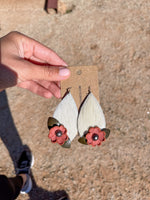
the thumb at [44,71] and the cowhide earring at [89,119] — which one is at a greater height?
the thumb at [44,71]

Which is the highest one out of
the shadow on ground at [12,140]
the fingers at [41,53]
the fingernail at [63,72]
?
the fingers at [41,53]

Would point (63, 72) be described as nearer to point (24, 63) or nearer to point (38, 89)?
point (24, 63)

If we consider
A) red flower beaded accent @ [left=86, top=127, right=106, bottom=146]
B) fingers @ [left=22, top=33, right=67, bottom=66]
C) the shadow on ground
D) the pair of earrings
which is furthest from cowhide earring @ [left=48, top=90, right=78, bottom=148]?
the shadow on ground

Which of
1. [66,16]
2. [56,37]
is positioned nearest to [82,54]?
[56,37]

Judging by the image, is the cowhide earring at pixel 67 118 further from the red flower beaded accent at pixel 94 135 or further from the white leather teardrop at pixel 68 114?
the red flower beaded accent at pixel 94 135

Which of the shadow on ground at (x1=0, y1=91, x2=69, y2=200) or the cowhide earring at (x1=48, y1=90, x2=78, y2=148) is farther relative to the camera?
the shadow on ground at (x1=0, y1=91, x2=69, y2=200)

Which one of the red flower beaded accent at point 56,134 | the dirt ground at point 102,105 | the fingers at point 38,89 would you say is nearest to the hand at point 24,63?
the fingers at point 38,89

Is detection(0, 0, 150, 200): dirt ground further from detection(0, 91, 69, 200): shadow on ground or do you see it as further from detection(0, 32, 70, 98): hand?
detection(0, 32, 70, 98): hand
